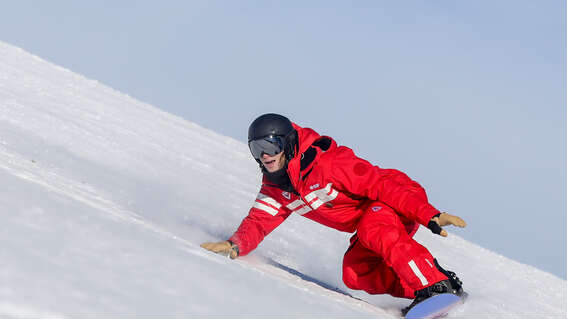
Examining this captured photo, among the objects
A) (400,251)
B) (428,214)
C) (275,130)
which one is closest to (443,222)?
(428,214)

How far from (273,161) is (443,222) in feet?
4.04

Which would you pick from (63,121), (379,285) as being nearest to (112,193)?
(379,285)

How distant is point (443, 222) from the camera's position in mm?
3939

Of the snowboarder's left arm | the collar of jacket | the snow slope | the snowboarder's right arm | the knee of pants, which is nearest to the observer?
the snow slope

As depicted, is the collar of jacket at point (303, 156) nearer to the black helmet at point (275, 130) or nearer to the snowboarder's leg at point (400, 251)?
the black helmet at point (275, 130)

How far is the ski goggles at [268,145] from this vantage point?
421 cm

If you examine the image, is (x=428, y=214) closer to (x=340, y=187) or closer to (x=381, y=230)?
(x=381, y=230)

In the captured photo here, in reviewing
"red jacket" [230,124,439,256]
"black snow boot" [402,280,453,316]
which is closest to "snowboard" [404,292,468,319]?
"black snow boot" [402,280,453,316]

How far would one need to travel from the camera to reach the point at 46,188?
3.12 m

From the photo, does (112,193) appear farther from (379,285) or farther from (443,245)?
(443,245)

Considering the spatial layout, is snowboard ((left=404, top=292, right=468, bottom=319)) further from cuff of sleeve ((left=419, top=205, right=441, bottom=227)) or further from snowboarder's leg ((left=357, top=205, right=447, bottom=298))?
cuff of sleeve ((left=419, top=205, right=441, bottom=227))

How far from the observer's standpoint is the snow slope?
1.86 metres

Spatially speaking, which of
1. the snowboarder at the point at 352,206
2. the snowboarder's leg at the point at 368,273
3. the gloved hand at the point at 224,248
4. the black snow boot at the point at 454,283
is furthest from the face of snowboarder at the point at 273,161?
the black snow boot at the point at 454,283

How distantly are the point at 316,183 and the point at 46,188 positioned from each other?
187 centimetres
